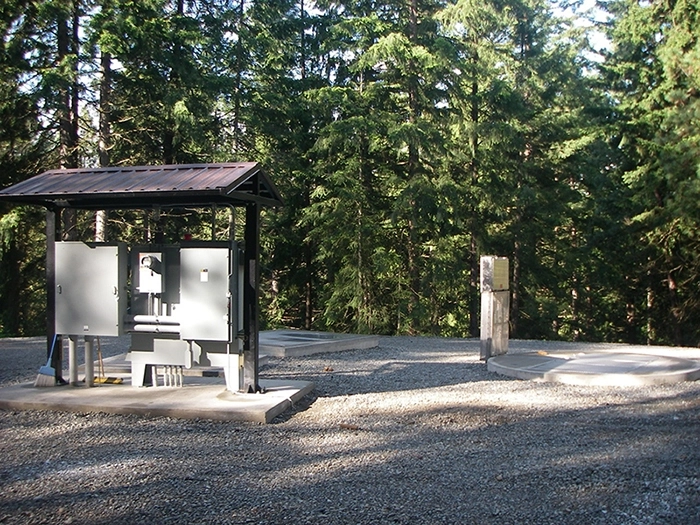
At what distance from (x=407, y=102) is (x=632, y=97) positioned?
7882 mm

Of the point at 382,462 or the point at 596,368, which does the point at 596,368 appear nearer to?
the point at 596,368

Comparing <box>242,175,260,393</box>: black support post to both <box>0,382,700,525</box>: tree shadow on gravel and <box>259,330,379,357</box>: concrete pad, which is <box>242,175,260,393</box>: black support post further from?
<box>259,330,379,357</box>: concrete pad

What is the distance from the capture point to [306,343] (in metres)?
11.9

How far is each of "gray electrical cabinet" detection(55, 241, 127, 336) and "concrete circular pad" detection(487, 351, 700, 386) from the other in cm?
A: 529

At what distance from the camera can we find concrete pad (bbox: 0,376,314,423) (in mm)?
6438

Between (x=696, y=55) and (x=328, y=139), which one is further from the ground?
(x=696, y=55)

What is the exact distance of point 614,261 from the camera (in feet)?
78.6

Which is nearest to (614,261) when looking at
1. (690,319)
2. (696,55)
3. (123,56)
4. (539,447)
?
(690,319)

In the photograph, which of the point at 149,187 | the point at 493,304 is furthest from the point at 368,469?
the point at 493,304

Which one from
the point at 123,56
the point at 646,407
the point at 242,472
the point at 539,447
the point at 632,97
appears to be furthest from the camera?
the point at 632,97

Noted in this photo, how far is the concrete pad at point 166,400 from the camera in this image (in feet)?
21.1

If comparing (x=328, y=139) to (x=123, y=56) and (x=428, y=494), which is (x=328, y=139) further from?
(x=428, y=494)

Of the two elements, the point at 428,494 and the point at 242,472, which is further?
the point at 242,472

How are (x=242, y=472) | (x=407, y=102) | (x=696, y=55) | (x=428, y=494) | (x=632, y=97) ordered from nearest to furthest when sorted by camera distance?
(x=428, y=494) → (x=242, y=472) → (x=696, y=55) → (x=407, y=102) → (x=632, y=97)
